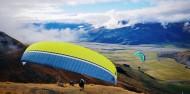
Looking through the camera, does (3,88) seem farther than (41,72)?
No

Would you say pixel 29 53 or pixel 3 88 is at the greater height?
pixel 29 53

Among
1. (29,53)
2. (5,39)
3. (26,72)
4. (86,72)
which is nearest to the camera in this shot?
(86,72)

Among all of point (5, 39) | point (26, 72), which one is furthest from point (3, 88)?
point (5, 39)

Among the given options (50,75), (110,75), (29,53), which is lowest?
(50,75)

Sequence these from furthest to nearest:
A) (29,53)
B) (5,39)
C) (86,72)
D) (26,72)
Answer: (5,39), (26,72), (29,53), (86,72)

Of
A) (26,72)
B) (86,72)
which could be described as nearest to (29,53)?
(86,72)

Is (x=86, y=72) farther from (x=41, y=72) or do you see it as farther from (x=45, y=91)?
(x=41, y=72)

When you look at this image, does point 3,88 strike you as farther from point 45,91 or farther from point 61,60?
point 61,60
